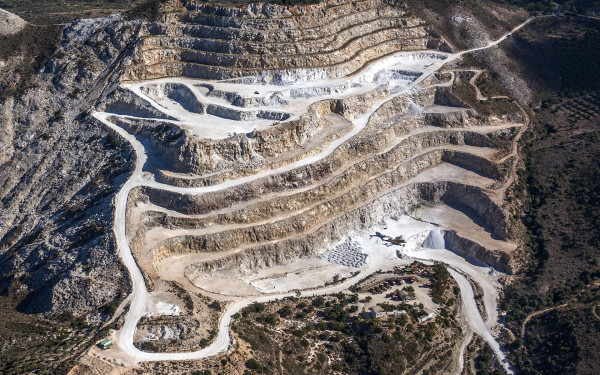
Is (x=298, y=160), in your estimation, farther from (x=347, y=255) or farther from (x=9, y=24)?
(x=9, y=24)

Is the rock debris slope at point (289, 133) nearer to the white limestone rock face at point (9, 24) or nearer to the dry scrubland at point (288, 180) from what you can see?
the dry scrubland at point (288, 180)

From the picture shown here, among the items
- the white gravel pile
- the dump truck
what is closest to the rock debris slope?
the white gravel pile

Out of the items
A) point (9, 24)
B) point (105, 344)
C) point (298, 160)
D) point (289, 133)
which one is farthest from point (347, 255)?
point (9, 24)

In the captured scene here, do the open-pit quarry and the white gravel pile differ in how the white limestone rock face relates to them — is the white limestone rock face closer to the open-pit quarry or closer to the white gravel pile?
the open-pit quarry

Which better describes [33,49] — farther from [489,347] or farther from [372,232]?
[489,347]

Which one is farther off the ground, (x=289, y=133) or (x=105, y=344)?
(x=289, y=133)

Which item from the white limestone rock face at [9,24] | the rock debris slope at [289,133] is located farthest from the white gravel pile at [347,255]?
the white limestone rock face at [9,24]
